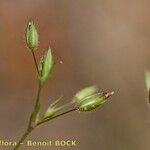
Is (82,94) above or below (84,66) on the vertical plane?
below

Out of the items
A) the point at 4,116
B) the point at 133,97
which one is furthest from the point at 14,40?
the point at 133,97

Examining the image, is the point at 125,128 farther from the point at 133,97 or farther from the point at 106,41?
the point at 106,41

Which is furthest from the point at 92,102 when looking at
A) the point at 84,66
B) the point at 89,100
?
the point at 84,66

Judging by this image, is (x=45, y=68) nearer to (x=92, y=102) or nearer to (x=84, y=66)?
(x=92, y=102)

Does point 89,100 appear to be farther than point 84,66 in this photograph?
No
